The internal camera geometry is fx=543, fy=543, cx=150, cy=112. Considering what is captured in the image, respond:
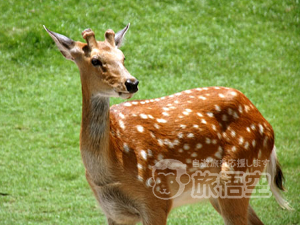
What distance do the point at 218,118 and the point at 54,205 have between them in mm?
3193

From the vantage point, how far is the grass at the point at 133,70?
8180 millimetres

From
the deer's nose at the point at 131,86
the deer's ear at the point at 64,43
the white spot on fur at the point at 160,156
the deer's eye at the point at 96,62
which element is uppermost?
the deer's ear at the point at 64,43

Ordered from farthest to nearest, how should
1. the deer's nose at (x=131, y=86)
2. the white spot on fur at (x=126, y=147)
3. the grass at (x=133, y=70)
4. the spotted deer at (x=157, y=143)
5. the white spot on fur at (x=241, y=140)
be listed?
the grass at (x=133, y=70) → the white spot on fur at (x=241, y=140) → the white spot on fur at (x=126, y=147) → the spotted deer at (x=157, y=143) → the deer's nose at (x=131, y=86)

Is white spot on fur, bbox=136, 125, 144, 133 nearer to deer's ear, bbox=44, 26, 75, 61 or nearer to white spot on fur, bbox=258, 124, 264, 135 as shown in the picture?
deer's ear, bbox=44, 26, 75, 61

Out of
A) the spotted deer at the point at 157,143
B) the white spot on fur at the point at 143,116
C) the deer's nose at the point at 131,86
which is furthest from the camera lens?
the white spot on fur at the point at 143,116

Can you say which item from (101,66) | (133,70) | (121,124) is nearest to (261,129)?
(121,124)

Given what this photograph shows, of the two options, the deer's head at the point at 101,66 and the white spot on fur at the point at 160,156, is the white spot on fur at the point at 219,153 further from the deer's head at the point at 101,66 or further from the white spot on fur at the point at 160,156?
the deer's head at the point at 101,66

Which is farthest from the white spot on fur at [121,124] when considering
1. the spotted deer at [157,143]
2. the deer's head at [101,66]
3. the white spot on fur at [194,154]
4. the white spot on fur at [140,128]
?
the white spot on fur at [194,154]

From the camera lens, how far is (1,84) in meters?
10.8

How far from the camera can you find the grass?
818 cm

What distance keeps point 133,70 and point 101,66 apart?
6.60m

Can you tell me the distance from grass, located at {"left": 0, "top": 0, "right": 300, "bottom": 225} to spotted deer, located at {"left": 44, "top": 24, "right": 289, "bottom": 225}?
7.38 feet

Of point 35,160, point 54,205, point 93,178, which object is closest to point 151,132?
point 93,178

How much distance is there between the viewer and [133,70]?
11.1m
